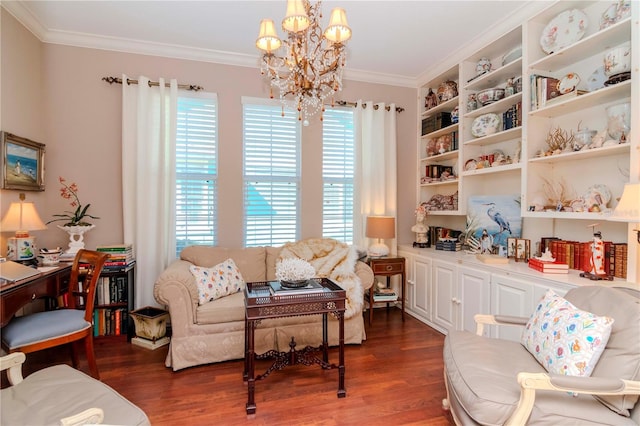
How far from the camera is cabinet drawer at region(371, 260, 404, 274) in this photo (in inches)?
137

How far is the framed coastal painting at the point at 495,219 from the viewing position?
9.60ft

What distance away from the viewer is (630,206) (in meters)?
1.70

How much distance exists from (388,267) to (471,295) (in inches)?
35.8

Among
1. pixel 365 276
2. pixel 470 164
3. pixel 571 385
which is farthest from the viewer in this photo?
pixel 470 164

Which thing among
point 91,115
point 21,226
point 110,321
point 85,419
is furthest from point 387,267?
point 91,115

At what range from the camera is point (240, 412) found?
198 centimetres

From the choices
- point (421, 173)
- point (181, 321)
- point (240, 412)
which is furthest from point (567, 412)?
point (421, 173)

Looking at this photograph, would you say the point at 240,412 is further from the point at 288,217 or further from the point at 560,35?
the point at 560,35

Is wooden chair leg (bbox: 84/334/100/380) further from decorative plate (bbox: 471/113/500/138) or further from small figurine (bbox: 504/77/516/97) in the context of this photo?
small figurine (bbox: 504/77/516/97)

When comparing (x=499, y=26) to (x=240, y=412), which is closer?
(x=240, y=412)

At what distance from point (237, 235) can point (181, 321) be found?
1182 millimetres

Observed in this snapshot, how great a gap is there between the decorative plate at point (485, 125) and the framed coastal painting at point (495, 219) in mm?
631

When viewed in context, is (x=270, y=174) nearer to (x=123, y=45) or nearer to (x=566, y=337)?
(x=123, y=45)

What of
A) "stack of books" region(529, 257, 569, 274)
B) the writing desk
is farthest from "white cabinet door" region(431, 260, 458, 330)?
the writing desk
